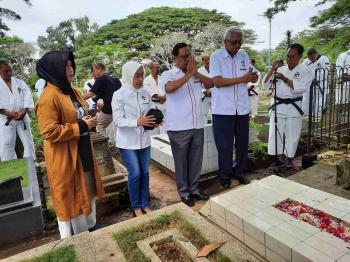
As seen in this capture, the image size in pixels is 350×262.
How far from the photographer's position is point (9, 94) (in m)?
4.98

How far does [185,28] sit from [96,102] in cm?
3005

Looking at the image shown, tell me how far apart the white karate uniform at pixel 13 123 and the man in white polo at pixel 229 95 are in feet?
11.1

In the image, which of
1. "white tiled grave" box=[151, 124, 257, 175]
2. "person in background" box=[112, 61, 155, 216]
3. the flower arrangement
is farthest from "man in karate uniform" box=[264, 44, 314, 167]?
"person in background" box=[112, 61, 155, 216]

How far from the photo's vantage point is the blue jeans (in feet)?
11.8

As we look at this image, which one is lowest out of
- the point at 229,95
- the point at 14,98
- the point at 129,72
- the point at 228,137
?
the point at 228,137

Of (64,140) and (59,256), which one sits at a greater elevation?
(64,140)

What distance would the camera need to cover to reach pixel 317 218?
2.57 meters

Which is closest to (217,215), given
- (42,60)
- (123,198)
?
(123,198)

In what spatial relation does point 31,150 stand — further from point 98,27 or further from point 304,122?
point 98,27

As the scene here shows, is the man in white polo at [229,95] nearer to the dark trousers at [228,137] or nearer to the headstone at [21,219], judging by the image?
the dark trousers at [228,137]

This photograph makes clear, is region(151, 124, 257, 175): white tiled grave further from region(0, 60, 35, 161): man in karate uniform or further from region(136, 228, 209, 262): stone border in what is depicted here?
region(136, 228, 209, 262): stone border

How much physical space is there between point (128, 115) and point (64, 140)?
3.50 ft

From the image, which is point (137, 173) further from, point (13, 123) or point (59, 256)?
point (13, 123)

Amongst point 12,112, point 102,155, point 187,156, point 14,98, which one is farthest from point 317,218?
point 14,98
